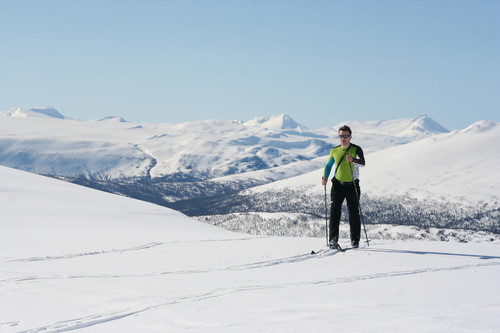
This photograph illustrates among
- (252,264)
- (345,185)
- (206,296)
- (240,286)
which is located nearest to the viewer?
(206,296)

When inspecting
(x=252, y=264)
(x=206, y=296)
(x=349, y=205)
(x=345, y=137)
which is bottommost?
(x=206, y=296)

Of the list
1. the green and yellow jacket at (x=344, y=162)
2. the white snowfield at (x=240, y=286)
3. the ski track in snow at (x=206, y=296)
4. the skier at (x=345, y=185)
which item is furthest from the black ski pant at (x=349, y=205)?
the ski track in snow at (x=206, y=296)

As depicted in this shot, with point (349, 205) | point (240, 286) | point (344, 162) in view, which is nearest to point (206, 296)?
point (240, 286)

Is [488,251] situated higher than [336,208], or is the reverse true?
[336,208]

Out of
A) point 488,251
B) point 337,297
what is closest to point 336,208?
point 488,251

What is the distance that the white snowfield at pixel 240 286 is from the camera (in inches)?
273

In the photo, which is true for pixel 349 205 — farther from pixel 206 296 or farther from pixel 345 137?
pixel 206 296

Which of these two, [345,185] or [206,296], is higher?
[345,185]

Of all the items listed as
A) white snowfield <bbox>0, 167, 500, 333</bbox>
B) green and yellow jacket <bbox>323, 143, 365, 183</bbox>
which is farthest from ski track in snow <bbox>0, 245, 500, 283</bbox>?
green and yellow jacket <bbox>323, 143, 365, 183</bbox>

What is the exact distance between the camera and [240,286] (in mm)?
9352

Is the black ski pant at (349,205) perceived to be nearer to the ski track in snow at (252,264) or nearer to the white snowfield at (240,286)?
the white snowfield at (240,286)

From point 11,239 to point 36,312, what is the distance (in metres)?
9.70

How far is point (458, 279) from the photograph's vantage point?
10180 mm

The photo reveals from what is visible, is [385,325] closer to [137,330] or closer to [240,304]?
[240,304]
